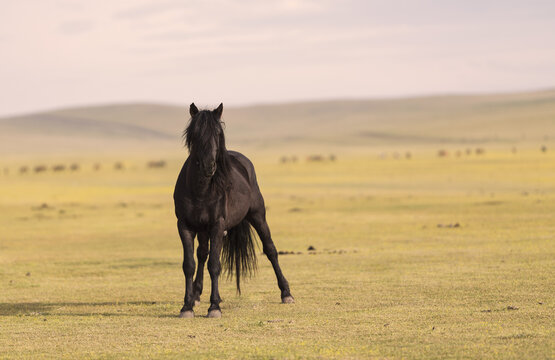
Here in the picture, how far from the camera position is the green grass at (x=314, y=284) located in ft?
30.6

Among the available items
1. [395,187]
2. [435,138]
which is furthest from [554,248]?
[435,138]

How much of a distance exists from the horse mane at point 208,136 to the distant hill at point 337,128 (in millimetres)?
98158

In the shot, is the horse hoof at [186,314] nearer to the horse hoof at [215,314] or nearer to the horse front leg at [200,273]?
the horse hoof at [215,314]

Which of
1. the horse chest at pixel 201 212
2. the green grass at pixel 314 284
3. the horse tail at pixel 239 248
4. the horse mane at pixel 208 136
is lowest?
the green grass at pixel 314 284

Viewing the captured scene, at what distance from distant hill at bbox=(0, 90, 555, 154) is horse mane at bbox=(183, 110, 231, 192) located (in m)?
98.2

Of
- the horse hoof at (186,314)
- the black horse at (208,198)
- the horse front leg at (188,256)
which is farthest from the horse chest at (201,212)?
the horse hoof at (186,314)

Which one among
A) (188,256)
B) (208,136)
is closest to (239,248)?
(188,256)

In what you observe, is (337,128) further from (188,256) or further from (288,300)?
(188,256)

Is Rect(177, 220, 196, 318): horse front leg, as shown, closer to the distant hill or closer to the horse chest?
the horse chest

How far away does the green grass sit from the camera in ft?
30.6

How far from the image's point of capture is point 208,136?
11.4m

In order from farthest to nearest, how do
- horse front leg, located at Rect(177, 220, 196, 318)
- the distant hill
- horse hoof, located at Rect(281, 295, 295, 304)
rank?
the distant hill, horse hoof, located at Rect(281, 295, 295, 304), horse front leg, located at Rect(177, 220, 196, 318)

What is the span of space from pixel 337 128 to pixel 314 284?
495 feet

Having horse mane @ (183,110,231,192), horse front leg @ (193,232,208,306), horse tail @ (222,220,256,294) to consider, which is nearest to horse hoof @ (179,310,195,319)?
horse front leg @ (193,232,208,306)
